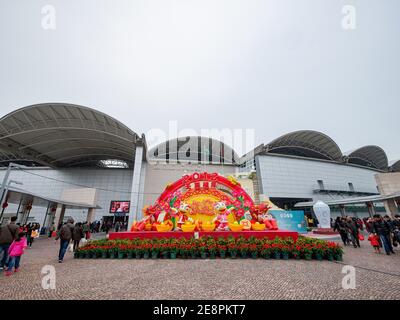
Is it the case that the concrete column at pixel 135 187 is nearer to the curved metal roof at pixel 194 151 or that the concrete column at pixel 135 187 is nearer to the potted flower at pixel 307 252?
the curved metal roof at pixel 194 151

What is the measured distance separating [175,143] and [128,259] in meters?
23.9

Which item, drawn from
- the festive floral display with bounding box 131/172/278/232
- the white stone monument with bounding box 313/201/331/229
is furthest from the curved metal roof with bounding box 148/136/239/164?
the festive floral display with bounding box 131/172/278/232

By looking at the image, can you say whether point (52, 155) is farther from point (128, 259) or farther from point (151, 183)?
point (128, 259)

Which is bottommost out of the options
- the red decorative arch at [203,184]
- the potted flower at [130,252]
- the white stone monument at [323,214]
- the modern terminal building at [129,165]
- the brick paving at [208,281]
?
the brick paving at [208,281]

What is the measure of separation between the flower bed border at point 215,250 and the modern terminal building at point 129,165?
496 inches

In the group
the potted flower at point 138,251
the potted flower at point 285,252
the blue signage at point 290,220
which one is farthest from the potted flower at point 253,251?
the blue signage at point 290,220

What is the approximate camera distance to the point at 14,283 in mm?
3947

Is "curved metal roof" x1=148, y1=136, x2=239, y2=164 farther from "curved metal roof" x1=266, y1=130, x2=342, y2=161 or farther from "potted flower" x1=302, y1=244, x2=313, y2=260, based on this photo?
"potted flower" x1=302, y1=244, x2=313, y2=260

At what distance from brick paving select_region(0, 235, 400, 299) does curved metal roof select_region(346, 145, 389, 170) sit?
35.2 meters

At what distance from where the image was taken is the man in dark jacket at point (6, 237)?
15.4 feet

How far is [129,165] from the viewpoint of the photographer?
94.1ft

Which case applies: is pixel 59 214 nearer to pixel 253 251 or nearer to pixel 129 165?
pixel 129 165

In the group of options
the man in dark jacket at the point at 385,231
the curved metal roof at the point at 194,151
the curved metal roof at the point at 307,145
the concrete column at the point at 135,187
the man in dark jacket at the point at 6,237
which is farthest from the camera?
the curved metal roof at the point at 194,151
